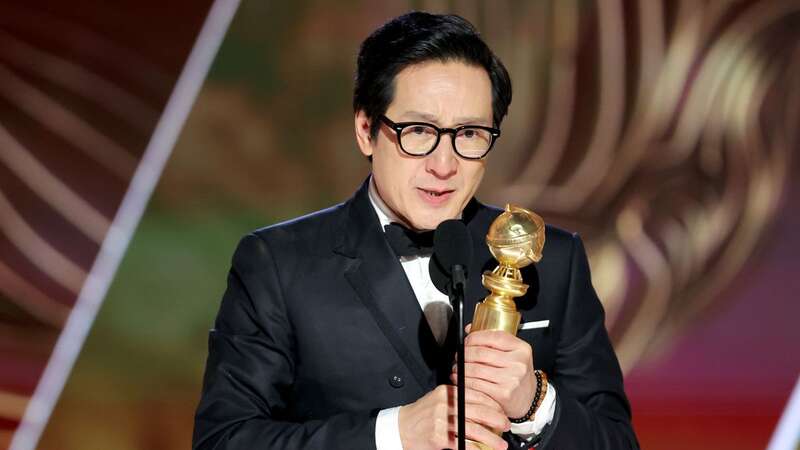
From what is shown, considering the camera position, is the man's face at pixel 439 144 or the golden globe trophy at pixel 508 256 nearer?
the golden globe trophy at pixel 508 256

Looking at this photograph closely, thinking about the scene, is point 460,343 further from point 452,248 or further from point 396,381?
point 396,381

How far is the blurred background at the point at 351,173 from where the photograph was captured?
3088 millimetres

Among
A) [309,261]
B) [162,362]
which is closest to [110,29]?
[162,362]

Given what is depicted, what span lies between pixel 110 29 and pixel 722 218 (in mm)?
1961

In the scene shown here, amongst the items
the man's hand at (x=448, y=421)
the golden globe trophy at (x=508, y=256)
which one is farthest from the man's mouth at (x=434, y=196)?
the man's hand at (x=448, y=421)

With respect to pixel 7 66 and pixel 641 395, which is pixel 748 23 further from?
pixel 7 66

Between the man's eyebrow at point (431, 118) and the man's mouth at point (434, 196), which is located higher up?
Result: the man's eyebrow at point (431, 118)

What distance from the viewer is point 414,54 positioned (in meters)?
1.67

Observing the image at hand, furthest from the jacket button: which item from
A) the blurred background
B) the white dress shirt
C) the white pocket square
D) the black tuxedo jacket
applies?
the blurred background

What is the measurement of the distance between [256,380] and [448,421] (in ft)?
1.16

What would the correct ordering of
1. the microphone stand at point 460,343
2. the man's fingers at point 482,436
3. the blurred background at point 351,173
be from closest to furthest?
the microphone stand at point 460,343
the man's fingers at point 482,436
the blurred background at point 351,173

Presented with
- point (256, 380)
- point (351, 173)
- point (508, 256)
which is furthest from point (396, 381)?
point (351, 173)

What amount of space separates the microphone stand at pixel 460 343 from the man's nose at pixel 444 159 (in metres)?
0.31

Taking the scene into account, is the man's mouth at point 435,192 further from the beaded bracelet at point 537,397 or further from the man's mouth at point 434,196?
the beaded bracelet at point 537,397
